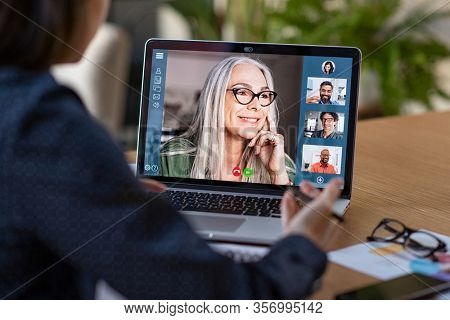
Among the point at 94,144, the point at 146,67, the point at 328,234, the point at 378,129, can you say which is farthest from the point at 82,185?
the point at 378,129

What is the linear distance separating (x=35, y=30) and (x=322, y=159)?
0.28 meters

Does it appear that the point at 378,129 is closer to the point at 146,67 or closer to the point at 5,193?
the point at 146,67

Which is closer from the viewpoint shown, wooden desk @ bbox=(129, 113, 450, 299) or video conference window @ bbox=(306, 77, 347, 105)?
wooden desk @ bbox=(129, 113, 450, 299)

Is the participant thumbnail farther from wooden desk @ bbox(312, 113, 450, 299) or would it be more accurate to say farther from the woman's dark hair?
the woman's dark hair

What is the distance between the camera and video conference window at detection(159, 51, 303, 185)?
1.70 feet

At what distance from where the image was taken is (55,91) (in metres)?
0.39

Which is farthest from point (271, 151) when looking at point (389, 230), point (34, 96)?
point (34, 96)

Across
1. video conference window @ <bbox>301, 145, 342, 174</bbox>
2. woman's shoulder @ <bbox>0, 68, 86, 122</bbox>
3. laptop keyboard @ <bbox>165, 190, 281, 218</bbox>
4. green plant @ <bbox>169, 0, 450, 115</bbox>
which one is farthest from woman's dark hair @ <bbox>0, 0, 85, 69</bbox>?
green plant @ <bbox>169, 0, 450, 115</bbox>

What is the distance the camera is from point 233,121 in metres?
0.52

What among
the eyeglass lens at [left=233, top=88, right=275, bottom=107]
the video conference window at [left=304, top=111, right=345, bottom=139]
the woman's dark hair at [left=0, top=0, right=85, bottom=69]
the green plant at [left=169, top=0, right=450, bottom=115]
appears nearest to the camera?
the woman's dark hair at [left=0, top=0, right=85, bottom=69]

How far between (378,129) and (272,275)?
2.00 feet

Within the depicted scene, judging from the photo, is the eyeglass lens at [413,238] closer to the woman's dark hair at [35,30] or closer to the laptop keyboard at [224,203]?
the laptop keyboard at [224,203]

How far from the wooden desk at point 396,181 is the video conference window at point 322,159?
3 cm

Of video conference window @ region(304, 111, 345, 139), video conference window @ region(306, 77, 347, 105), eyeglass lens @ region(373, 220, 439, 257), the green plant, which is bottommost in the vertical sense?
eyeglass lens @ region(373, 220, 439, 257)
